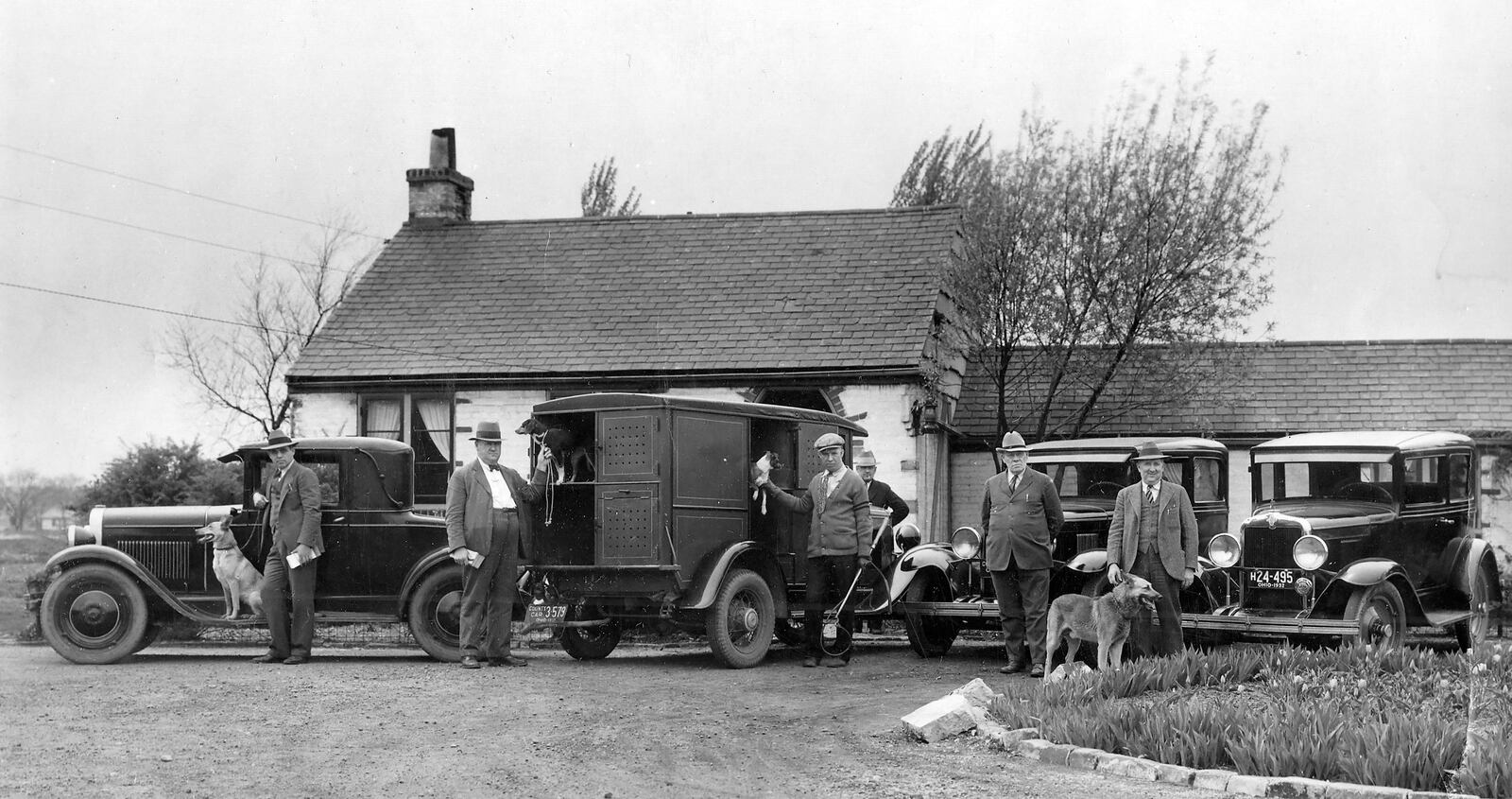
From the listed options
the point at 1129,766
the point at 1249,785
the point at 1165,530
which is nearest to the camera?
the point at 1249,785

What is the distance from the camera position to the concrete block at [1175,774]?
23.3ft

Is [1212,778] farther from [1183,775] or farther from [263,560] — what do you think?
[263,560]

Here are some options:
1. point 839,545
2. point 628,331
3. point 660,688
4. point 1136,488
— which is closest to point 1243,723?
point 1136,488

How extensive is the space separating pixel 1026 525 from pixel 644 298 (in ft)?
42.1

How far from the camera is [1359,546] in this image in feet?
40.3

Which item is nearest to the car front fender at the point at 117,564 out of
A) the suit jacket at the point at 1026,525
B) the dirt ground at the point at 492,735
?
the dirt ground at the point at 492,735

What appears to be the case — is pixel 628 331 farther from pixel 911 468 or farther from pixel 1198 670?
pixel 1198 670

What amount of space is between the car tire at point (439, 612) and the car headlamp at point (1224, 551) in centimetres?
651

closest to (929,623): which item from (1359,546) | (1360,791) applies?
(1359,546)

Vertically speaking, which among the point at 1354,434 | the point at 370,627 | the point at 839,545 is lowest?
the point at 370,627

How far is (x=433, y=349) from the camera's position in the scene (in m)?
23.2

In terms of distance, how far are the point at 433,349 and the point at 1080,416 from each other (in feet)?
33.3

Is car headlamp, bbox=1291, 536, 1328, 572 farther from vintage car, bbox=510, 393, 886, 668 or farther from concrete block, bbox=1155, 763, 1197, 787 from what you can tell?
concrete block, bbox=1155, 763, 1197, 787

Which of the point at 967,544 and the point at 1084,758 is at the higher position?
the point at 967,544
